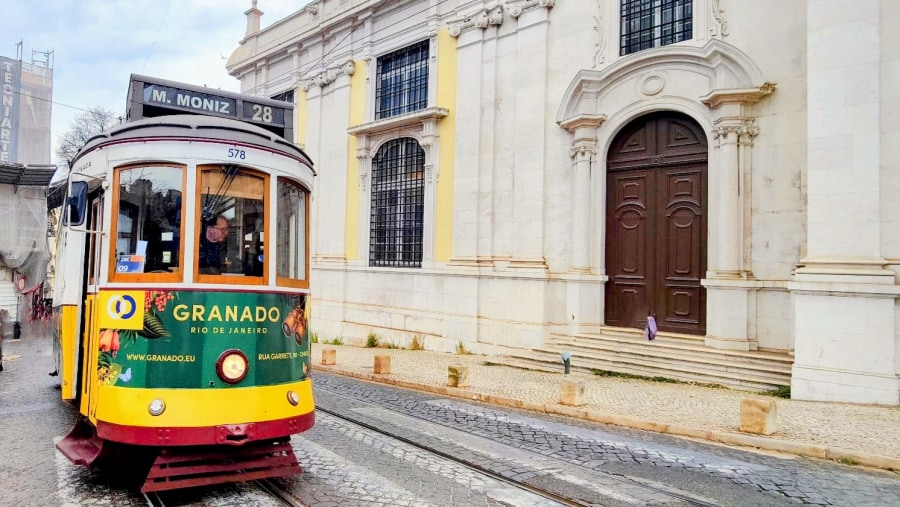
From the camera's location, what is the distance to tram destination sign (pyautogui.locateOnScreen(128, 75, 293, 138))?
6031 millimetres

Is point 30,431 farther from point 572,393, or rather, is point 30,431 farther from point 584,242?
point 584,242

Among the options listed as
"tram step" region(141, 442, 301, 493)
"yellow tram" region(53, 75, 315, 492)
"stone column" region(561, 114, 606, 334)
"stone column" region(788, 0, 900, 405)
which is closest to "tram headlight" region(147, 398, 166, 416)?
"yellow tram" region(53, 75, 315, 492)

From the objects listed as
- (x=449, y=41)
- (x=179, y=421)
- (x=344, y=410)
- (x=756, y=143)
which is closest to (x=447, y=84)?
(x=449, y=41)

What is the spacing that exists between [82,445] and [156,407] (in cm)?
156

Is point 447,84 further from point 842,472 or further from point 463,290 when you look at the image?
point 842,472

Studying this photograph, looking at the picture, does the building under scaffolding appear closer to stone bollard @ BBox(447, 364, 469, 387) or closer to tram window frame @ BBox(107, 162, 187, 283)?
stone bollard @ BBox(447, 364, 469, 387)

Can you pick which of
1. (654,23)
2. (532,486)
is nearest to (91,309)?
(532,486)

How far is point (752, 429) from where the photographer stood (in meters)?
7.27

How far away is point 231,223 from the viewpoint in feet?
16.4

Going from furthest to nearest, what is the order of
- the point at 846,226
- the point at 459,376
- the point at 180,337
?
1. the point at 459,376
2. the point at 846,226
3. the point at 180,337

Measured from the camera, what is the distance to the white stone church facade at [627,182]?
30.0 ft

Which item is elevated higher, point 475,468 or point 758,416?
point 758,416

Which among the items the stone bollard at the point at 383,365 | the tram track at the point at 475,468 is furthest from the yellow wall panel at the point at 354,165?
the tram track at the point at 475,468

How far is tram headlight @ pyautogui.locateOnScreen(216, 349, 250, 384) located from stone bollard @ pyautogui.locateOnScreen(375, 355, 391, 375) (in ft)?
24.0
